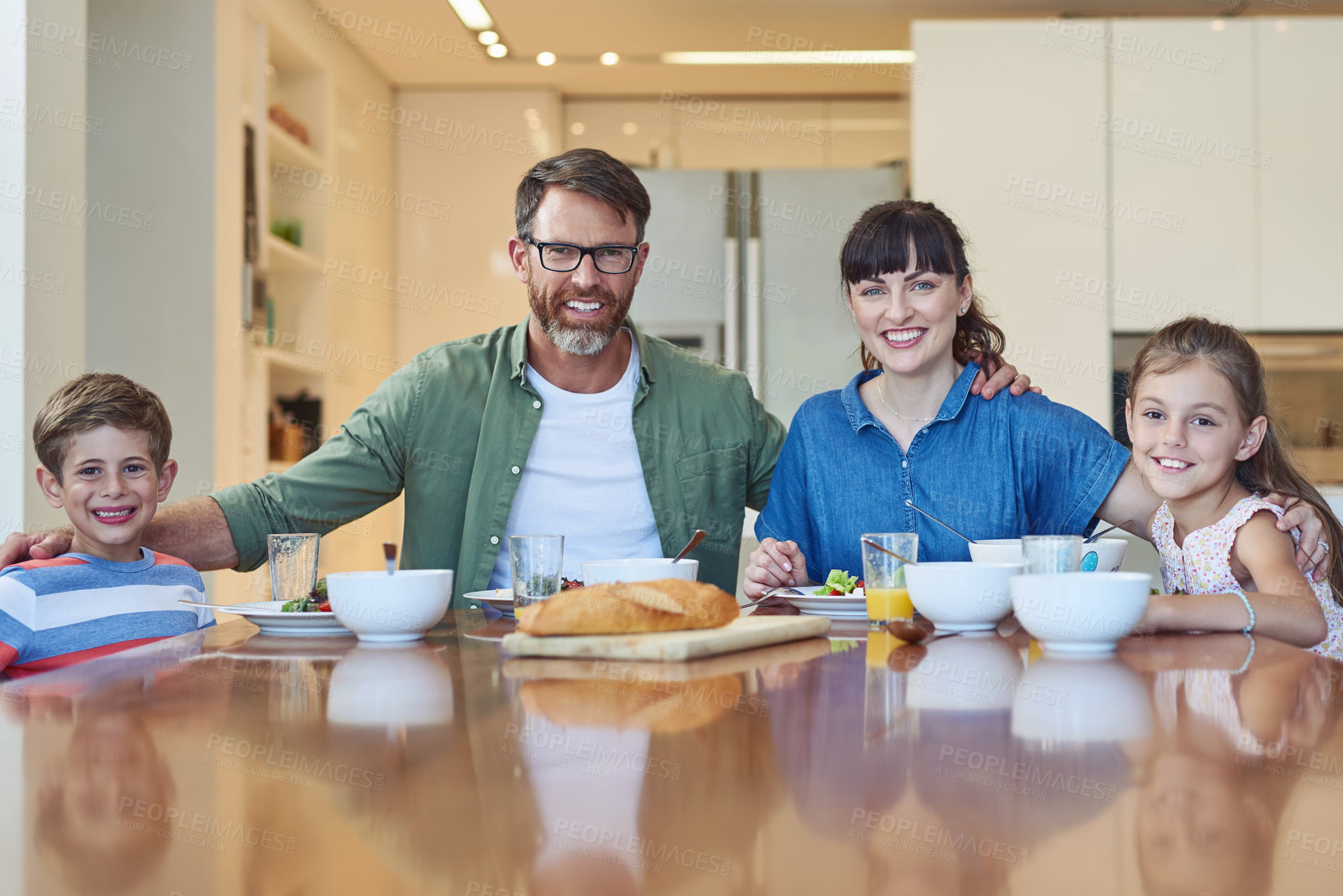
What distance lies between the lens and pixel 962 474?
5.71ft

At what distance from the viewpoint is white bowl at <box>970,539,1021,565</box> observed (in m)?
1.22

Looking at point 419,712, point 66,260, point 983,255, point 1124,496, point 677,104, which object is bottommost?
point 419,712

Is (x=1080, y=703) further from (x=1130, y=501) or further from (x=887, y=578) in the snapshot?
(x=1130, y=501)

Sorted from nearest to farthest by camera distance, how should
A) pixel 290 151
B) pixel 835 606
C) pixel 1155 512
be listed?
pixel 835 606, pixel 1155 512, pixel 290 151

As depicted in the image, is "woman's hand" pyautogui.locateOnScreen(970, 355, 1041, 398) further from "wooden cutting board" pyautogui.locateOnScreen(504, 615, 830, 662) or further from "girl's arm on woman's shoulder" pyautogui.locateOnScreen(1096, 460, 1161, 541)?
"wooden cutting board" pyautogui.locateOnScreen(504, 615, 830, 662)

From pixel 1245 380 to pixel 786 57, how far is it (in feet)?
12.7

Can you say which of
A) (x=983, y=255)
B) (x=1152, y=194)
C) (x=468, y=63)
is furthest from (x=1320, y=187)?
(x=468, y=63)

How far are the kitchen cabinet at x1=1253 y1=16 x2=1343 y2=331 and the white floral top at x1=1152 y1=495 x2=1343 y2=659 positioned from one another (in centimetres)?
277

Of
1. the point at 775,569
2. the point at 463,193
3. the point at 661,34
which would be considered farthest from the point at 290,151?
the point at 775,569

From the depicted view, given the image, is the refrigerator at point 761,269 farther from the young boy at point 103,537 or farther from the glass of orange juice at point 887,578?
the glass of orange juice at point 887,578

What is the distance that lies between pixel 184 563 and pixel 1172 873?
5.03ft

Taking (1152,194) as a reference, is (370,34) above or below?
above

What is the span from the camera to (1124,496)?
5.41 ft

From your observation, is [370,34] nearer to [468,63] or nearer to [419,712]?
[468,63]
